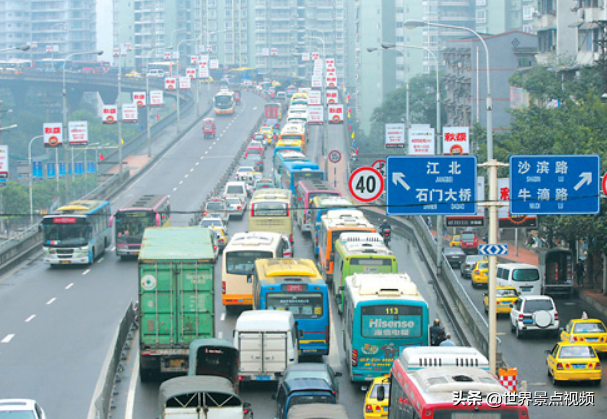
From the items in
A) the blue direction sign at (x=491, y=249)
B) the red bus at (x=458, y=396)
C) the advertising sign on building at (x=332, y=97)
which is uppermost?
the advertising sign on building at (x=332, y=97)

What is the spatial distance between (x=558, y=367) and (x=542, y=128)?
19634mm

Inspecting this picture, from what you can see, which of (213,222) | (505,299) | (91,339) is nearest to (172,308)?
(91,339)

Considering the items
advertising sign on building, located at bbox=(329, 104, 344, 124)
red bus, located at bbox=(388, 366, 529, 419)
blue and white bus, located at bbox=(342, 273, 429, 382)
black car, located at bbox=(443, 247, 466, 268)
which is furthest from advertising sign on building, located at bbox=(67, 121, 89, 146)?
red bus, located at bbox=(388, 366, 529, 419)

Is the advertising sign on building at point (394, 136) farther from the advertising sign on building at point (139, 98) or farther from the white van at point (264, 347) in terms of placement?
the white van at point (264, 347)

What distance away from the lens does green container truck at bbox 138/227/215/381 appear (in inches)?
1030

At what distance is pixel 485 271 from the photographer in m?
47.2

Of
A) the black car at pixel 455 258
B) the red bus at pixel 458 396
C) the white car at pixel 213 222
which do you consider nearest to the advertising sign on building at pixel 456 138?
the black car at pixel 455 258

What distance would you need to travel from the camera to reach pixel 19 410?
19422mm

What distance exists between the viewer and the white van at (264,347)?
2500cm

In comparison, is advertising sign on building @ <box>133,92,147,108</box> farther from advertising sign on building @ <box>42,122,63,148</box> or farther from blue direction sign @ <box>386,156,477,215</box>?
blue direction sign @ <box>386,156,477,215</box>

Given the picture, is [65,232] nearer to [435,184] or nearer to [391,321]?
[391,321]

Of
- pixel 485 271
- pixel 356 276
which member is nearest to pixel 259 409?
pixel 356 276

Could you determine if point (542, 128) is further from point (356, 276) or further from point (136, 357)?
point (136, 357)

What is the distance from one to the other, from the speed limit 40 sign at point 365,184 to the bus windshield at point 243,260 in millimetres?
8306
